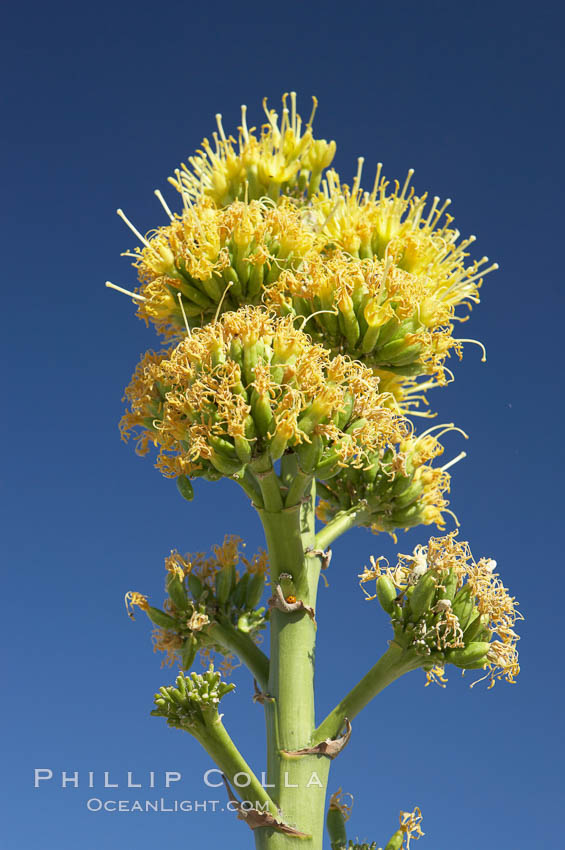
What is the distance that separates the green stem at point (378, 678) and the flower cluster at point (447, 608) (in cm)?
7

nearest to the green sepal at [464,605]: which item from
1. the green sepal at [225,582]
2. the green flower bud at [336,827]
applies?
the green sepal at [225,582]

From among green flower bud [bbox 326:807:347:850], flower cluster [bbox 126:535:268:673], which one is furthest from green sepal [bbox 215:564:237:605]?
green flower bud [bbox 326:807:347:850]

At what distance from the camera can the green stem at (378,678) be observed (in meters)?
6.05

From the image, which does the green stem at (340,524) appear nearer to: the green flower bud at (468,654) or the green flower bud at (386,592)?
the green flower bud at (386,592)

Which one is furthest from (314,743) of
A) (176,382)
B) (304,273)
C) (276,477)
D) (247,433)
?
(304,273)

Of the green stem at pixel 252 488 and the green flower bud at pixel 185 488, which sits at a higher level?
the green flower bud at pixel 185 488

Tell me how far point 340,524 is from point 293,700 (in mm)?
1429

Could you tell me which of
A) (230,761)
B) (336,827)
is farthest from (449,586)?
(336,827)

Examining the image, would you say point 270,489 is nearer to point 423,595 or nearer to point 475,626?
point 423,595

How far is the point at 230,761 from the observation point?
5.77 m

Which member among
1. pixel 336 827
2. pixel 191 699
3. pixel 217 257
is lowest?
pixel 336 827

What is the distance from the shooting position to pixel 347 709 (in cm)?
602

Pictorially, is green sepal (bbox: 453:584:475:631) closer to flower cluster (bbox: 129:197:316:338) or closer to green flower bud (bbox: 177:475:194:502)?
green flower bud (bbox: 177:475:194:502)

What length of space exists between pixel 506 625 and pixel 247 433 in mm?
2399
